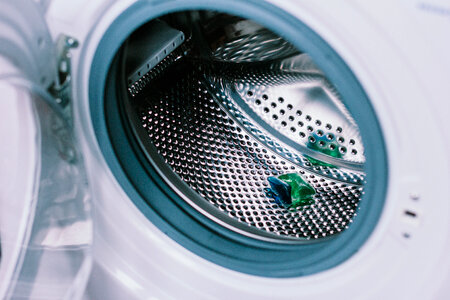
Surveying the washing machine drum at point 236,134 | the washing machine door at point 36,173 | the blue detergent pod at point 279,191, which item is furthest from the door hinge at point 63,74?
the blue detergent pod at point 279,191

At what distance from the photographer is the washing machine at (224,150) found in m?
0.50

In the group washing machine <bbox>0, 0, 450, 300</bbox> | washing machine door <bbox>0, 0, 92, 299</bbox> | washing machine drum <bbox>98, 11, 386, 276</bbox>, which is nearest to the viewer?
washing machine <bbox>0, 0, 450, 300</bbox>

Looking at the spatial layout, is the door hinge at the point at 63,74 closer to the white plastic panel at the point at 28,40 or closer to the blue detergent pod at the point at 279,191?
the white plastic panel at the point at 28,40

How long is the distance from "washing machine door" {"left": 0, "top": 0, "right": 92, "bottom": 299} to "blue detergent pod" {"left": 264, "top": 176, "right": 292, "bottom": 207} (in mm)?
345

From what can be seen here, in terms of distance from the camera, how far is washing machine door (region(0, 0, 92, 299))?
2.03ft

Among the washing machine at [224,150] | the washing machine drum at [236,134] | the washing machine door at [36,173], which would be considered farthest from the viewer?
the washing machine drum at [236,134]

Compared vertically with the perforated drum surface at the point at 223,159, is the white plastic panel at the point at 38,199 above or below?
below

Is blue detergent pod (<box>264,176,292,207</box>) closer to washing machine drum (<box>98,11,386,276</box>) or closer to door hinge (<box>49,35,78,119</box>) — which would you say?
washing machine drum (<box>98,11,386,276</box>)

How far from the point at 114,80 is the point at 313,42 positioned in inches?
14.7

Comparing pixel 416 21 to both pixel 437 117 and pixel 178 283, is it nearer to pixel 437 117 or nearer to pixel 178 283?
pixel 437 117

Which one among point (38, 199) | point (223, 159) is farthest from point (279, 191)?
point (38, 199)

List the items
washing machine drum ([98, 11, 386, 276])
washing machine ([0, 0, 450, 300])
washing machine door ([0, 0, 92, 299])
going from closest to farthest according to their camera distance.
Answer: washing machine ([0, 0, 450, 300]) → washing machine door ([0, 0, 92, 299]) → washing machine drum ([98, 11, 386, 276])

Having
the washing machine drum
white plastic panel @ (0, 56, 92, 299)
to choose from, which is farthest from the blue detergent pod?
white plastic panel @ (0, 56, 92, 299)

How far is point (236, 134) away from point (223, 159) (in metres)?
0.06
